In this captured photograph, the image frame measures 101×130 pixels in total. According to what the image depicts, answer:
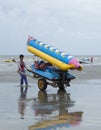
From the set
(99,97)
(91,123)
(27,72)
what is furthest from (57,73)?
(91,123)

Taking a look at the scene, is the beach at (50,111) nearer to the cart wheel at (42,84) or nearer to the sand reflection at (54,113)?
the sand reflection at (54,113)

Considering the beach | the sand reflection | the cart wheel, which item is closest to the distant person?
the cart wheel

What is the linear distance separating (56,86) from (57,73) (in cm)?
64

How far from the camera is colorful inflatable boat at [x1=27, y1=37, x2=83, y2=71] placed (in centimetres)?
2041

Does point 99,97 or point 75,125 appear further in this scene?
point 99,97

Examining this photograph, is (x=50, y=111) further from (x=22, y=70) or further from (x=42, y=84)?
(x=22, y=70)

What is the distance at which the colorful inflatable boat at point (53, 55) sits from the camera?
20406 mm

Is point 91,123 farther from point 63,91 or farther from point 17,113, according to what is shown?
point 63,91

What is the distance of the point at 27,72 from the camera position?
2311 centimetres

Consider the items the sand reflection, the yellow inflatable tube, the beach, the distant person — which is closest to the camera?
the beach

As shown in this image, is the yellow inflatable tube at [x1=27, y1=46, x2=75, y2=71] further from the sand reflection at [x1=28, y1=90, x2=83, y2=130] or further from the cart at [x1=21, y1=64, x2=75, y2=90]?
the sand reflection at [x1=28, y1=90, x2=83, y2=130]

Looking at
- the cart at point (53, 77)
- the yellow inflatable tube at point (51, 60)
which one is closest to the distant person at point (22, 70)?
the yellow inflatable tube at point (51, 60)

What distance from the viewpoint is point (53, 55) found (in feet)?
70.4

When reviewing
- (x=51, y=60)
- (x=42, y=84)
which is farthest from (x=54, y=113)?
(x=51, y=60)
